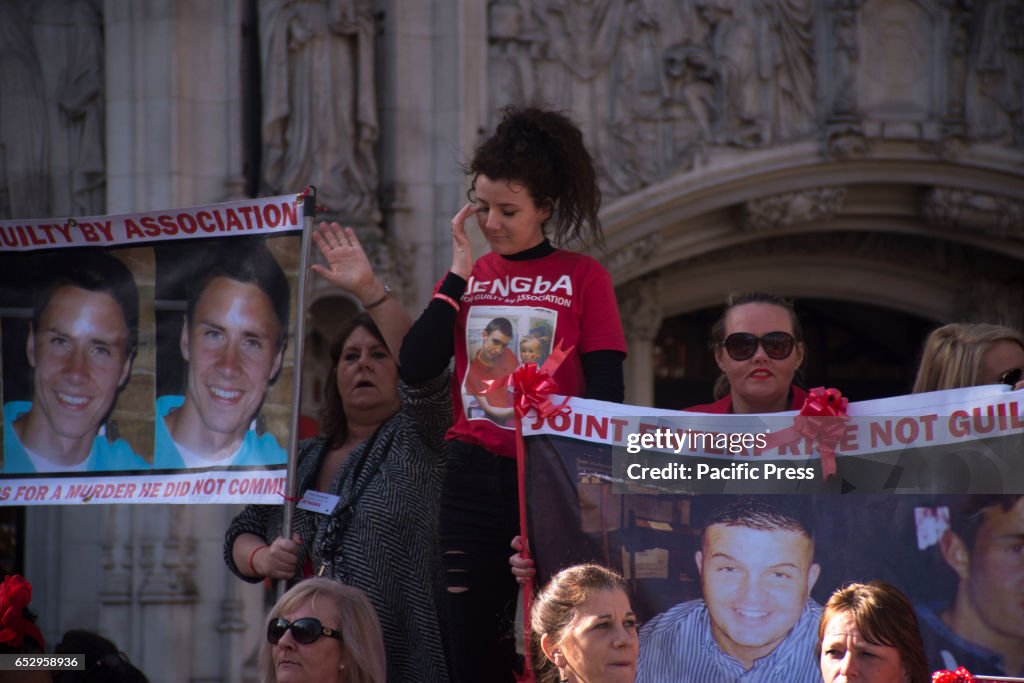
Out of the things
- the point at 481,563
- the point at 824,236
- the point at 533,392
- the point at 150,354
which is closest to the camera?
the point at 533,392

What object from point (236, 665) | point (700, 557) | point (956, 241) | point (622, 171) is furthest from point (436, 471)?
point (956, 241)

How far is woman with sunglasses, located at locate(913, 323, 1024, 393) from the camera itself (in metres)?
4.40

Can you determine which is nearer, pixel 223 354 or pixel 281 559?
pixel 281 559

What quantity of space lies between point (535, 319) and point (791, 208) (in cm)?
645

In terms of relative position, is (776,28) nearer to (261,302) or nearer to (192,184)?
(192,184)

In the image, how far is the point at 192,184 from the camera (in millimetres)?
9141

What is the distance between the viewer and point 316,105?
9.20m

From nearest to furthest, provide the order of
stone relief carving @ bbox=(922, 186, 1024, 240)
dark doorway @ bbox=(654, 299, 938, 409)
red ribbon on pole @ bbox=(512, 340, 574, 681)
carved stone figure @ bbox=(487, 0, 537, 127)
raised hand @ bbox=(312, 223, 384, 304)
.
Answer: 1. red ribbon on pole @ bbox=(512, 340, 574, 681)
2. raised hand @ bbox=(312, 223, 384, 304)
3. carved stone figure @ bbox=(487, 0, 537, 127)
4. stone relief carving @ bbox=(922, 186, 1024, 240)
5. dark doorway @ bbox=(654, 299, 938, 409)

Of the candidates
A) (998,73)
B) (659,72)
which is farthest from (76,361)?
(998,73)

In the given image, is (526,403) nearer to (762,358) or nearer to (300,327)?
(762,358)

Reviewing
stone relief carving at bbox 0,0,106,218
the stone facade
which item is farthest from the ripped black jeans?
stone relief carving at bbox 0,0,106,218

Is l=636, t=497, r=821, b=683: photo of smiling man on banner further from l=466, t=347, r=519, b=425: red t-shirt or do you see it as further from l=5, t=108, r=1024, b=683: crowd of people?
l=466, t=347, r=519, b=425: red t-shirt

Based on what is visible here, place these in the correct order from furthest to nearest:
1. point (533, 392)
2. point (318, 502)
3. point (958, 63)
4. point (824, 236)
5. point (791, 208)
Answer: point (824, 236) → point (958, 63) → point (791, 208) → point (318, 502) → point (533, 392)

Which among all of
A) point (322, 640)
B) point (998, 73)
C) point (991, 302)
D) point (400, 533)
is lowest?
point (322, 640)
